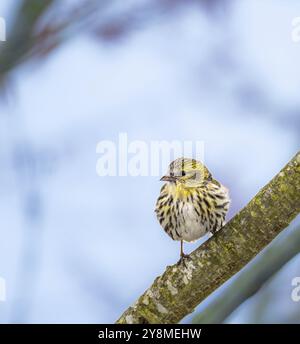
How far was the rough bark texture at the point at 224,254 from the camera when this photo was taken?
70.3 inches

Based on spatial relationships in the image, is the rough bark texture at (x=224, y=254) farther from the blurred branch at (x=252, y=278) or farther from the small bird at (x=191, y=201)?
the small bird at (x=191, y=201)

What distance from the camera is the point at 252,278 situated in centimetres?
182

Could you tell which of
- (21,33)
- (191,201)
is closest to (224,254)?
(21,33)

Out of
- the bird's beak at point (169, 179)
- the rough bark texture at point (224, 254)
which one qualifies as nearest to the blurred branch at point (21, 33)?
the rough bark texture at point (224, 254)

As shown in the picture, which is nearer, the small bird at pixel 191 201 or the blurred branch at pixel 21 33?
the blurred branch at pixel 21 33

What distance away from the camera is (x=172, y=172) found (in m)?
2.89

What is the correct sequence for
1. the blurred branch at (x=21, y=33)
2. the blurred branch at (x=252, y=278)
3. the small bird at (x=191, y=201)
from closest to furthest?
the blurred branch at (x=21, y=33) → the blurred branch at (x=252, y=278) → the small bird at (x=191, y=201)

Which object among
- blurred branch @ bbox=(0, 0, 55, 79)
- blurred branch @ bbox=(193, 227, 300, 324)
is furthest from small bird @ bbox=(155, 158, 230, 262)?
blurred branch @ bbox=(0, 0, 55, 79)

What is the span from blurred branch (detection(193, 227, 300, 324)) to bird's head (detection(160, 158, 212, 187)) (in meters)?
1.04

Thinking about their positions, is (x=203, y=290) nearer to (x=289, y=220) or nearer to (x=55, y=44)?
(x=289, y=220)
